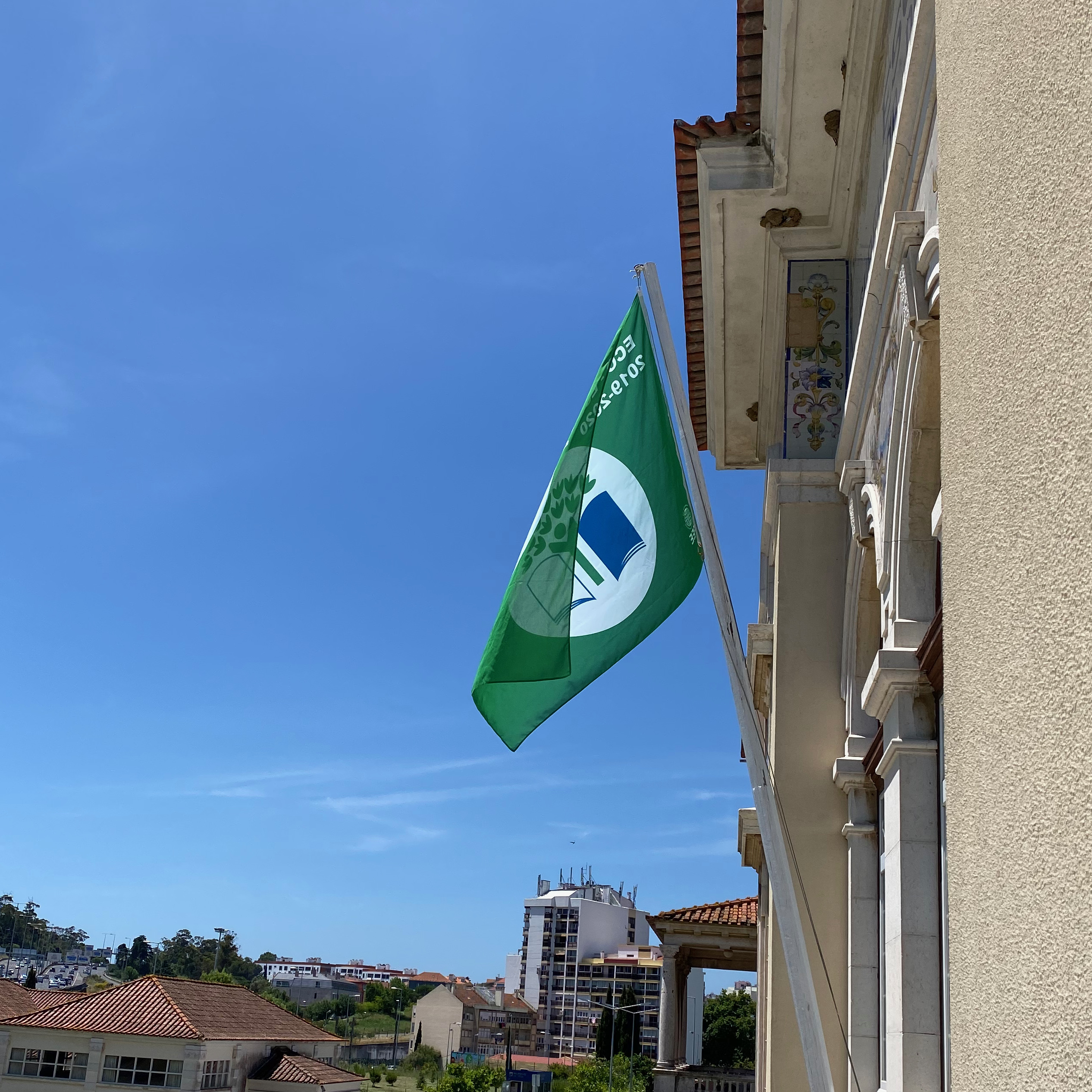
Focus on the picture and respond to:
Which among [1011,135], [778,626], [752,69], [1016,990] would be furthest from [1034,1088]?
[752,69]

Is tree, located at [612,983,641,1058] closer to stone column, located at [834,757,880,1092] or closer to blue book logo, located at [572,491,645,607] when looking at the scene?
stone column, located at [834,757,880,1092]

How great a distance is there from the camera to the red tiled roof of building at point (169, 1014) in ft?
143

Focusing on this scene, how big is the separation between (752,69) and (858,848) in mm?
4695

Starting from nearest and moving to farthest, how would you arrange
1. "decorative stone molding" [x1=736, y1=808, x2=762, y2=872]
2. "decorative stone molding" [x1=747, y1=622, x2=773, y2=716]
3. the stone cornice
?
the stone cornice
"decorative stone molding" [x1=747, y1=622, x2=773, y2=716]
"decorative stone molding" [x1=736, y1=808, x2=762, y2=872]

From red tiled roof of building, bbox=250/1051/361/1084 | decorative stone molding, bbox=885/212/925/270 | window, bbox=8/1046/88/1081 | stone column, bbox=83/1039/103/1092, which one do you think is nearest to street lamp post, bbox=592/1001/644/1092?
red tiled roof of building, bbox=250/1051/361/1084

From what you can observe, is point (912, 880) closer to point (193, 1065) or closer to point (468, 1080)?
point (193, 1065)

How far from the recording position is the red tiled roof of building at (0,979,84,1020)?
47156mm

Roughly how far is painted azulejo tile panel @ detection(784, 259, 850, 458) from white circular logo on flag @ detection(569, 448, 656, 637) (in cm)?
294

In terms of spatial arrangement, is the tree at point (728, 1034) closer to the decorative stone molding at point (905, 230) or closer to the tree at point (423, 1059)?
the tree at point (423, 1059)

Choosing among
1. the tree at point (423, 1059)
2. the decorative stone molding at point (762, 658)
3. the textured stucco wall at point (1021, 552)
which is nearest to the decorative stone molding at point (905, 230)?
the textured stucco wall at point (1021, 552)

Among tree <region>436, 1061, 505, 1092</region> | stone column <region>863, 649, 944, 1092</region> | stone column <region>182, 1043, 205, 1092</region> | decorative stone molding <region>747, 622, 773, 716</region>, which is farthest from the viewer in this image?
tree <region>436, 1061, 505, 1092</region>

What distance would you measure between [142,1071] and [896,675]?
4471 centimetres

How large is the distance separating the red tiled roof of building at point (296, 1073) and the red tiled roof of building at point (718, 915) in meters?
32.1

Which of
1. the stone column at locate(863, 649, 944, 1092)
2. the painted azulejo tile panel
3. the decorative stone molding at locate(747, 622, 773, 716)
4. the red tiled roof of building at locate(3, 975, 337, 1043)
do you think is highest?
the painted azulejo tile panel
